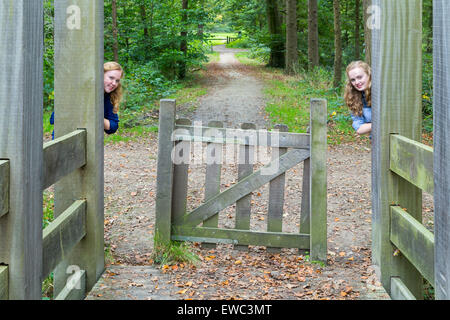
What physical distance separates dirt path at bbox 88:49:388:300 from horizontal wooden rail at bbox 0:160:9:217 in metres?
1.77

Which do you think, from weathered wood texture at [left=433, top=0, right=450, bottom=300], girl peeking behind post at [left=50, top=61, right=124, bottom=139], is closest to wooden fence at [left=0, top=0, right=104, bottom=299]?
girl peeking behind post at [left=50, top=61, right=124, bottom=139]

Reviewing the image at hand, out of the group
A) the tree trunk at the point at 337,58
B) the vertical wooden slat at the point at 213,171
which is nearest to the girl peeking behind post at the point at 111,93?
the vertical wooden slat at the point at 213,171

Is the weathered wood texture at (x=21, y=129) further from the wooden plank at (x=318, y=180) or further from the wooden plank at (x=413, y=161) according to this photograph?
the wooden plank at (x=318, y=180)

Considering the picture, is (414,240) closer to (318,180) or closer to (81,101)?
(318,180)

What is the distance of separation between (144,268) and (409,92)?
266cm

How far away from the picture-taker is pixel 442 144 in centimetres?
218

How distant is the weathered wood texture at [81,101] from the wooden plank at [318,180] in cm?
207

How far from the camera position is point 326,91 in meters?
18.2

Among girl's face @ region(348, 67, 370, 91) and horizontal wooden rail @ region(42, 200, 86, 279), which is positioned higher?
girl's face @ region(348, 67, 370, 91)

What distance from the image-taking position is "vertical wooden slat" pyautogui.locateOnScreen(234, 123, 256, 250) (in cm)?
504

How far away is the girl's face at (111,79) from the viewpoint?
4.25 m

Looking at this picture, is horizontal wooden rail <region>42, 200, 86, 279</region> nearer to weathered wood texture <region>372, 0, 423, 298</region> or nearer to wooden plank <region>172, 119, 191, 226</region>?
wooden plank <region>172, 119, 191, 226</region>
